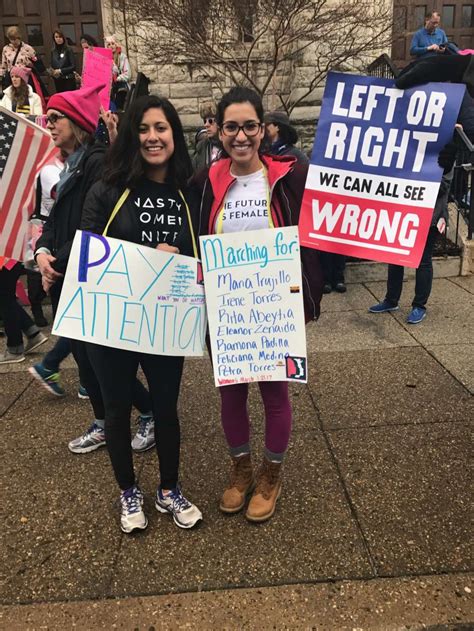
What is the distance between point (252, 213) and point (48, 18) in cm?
1337

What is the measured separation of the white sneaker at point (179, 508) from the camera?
2.44m

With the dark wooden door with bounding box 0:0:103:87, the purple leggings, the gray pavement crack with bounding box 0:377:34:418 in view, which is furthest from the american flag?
the dark wooden door with bounding box 0:0:103:87

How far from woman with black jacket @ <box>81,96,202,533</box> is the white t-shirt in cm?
16

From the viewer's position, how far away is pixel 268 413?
2473 millimetres

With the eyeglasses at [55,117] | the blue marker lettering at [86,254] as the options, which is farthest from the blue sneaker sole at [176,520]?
the eyeglasses at [55,117]

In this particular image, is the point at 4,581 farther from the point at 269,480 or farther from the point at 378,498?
the point at 378,498

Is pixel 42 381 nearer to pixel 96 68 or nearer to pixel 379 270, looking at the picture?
pixel 96 68

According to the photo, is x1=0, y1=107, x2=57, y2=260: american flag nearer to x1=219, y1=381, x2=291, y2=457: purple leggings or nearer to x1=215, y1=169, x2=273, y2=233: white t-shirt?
x1=215, y1=169, x2=273, y2=233: white t-shirt

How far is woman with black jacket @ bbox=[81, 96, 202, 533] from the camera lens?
2195 millimetres

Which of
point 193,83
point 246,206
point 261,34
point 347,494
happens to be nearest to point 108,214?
point 246,206

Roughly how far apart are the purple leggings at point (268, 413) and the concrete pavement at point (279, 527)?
0.37 metres

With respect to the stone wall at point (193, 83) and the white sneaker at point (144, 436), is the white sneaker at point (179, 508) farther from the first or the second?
the stone wall at point (193, 83)

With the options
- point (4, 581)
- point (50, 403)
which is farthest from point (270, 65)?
point (4, 581)

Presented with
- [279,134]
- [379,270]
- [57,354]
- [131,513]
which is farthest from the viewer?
[379,270]
